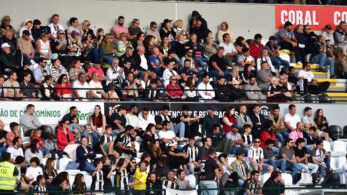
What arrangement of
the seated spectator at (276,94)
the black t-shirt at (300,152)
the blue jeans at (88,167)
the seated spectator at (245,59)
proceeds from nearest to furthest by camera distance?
the blue jeans at (88,167) → the black t-shirt at (300,152) → the seated spectator at (276,94) → the seated spectator at (245,59)

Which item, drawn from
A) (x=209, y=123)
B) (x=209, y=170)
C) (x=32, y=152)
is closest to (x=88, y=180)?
(x=32, y=152)

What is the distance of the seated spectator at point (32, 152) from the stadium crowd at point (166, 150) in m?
0.02

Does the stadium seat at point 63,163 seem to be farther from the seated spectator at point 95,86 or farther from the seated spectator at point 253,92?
the seated spectator at point 253,92

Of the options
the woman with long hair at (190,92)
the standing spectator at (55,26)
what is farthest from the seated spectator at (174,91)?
the standing spectator at (55,26)

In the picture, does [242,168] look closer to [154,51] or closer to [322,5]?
[154,51]

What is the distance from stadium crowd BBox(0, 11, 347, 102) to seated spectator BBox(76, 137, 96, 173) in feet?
6.62

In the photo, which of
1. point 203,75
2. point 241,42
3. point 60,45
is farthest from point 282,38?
point 60,45

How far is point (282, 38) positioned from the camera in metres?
39.3

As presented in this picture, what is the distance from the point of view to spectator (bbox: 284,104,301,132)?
35656 millimetres

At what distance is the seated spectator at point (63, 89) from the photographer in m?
33.3

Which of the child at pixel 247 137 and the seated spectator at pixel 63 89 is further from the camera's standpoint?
the child at pixel 247 137

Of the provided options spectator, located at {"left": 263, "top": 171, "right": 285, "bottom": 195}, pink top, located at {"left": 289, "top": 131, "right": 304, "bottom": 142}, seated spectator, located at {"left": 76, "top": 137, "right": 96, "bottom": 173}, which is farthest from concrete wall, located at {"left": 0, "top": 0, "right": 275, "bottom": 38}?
spectator, located at {"left": 263, "top": 171, "right": 285, "bottom": 195}

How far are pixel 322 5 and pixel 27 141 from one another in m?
12.7

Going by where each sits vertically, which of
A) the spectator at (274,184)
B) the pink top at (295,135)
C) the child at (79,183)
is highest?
the pink top at (295,135)
